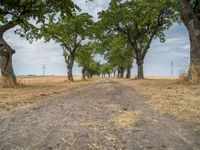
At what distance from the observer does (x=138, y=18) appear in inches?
1551

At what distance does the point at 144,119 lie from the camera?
6.41 m

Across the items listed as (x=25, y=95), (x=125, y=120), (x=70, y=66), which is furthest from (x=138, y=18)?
(x=125, y=120)

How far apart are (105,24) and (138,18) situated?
4.14 m

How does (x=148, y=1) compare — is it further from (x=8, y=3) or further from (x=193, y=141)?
(x=193, y=141)

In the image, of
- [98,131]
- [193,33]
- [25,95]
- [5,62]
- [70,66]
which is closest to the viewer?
[98,131]

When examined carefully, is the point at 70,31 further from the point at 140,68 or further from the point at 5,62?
the point at 5,62

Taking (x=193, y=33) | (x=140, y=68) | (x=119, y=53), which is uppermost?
(x=119, y=53)

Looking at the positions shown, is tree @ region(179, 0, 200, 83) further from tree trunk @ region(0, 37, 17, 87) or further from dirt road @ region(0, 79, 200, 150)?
tree trunk @ region(0, 37, 17, 87)

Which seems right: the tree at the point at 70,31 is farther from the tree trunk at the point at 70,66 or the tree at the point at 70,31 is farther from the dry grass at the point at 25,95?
the dry grass at the point at 25,95

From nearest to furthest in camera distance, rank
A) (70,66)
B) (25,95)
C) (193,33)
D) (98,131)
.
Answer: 1. (98,131)
2. (25,95)
3. (193,33)
4. (70,66)

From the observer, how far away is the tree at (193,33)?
17188 millimetres

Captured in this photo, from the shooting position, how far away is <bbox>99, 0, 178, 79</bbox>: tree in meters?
37.7

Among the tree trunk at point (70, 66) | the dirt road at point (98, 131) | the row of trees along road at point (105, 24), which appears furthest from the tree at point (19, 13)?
the tree trunk at point (70, 66)

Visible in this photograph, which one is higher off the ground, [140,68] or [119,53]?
[119,53]
